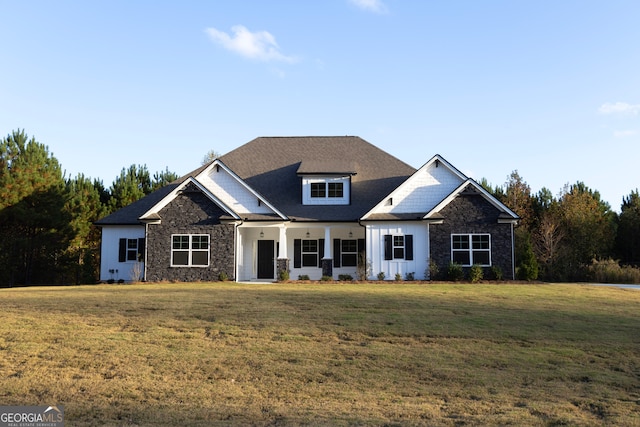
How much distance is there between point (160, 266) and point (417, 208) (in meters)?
13.1

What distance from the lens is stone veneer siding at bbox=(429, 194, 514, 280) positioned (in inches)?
1020

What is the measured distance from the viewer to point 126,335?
11.9 meters

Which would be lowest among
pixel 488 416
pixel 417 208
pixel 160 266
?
pixel 488 416

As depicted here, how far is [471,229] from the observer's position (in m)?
26.2

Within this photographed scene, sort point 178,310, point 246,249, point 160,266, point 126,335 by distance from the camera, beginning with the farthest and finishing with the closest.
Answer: point 246,249, point 160,266, point 178,310, point 126,335

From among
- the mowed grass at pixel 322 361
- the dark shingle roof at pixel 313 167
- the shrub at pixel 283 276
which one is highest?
the dark shingle roof at pixel 313 167

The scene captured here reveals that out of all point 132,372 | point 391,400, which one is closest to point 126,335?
point 132,372

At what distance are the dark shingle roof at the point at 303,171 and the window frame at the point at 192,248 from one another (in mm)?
2789

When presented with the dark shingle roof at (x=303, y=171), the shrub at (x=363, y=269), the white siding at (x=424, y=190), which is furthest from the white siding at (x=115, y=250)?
the white siding at (x=424, y=190)

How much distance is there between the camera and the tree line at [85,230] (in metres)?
30.3

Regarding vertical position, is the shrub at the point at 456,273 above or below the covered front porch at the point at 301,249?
below

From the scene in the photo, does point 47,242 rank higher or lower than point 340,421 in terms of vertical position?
higher

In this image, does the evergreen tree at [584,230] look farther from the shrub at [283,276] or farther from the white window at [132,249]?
the white window at [132,249]

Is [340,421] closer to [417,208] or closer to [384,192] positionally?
[417,208]
